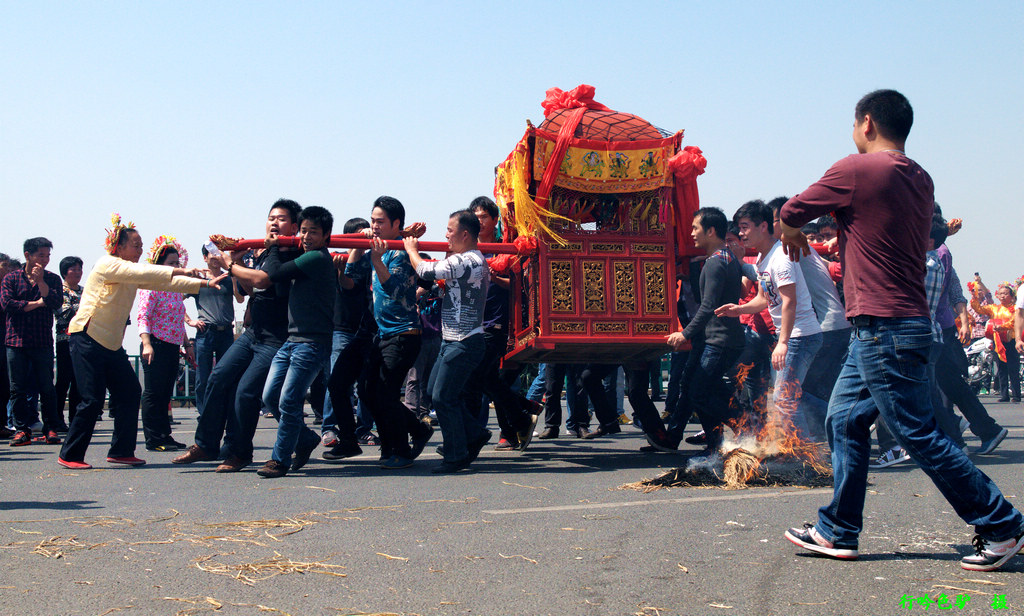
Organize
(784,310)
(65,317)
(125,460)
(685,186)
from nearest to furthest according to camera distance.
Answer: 1. (784,310)
2. (685,186)
3. (125,460)
4. (65,317)

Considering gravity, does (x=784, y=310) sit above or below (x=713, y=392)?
above

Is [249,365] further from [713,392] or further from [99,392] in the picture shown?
[713,392]

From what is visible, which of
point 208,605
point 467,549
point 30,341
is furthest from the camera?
→ point 30,341

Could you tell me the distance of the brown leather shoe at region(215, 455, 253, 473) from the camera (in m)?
7.20

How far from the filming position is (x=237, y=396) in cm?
707

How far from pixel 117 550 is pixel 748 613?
273cm

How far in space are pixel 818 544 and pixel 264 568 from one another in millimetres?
2201

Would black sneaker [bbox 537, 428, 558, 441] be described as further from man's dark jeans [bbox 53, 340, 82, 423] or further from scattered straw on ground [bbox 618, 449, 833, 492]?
man's dark jeans [bbox 53, 340, 82, 423]

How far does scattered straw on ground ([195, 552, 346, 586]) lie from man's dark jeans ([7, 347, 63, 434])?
7066 mm

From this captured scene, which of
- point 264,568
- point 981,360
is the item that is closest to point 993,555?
point 264,568

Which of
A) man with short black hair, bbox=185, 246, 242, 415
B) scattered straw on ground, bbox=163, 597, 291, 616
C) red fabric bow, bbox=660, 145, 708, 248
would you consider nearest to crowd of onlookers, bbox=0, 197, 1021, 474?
red fabric bow, bbox=660, 145, 708, 248

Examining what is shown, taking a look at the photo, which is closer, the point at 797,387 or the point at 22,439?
the point at 797,387

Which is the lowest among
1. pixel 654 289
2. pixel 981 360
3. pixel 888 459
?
pixel 888 459

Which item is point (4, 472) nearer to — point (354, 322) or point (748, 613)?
point (354, 322)
